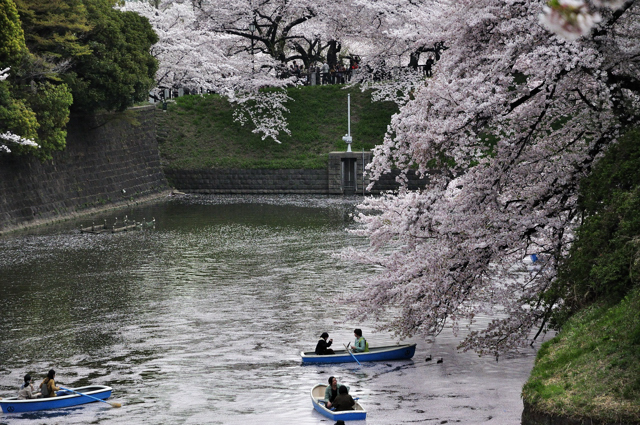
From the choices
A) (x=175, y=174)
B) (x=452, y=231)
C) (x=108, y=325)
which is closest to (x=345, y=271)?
(x=108, y=325)

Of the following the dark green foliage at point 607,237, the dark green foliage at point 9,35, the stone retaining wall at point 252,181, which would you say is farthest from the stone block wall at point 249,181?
the dark green foliage at point 607,237

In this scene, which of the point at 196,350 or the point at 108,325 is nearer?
the point at 196,350

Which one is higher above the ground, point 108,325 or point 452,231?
point 452,231

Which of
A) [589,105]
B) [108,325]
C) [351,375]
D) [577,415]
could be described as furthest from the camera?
[108,325]

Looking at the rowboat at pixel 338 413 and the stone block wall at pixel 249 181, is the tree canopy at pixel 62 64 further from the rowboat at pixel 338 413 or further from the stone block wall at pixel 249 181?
the rowboat at pixel 338 413

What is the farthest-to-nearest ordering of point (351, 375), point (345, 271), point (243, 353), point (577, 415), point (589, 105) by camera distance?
1. point (345, 271)
2. point (243, 353)
3. point (351, 375)
4. point (589, 105)
5. point (577, 415)

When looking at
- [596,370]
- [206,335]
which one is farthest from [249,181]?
[596,370]

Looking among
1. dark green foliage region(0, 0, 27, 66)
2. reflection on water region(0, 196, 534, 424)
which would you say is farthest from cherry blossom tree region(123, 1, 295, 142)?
reflection on water region(0, 196, 534, 424)

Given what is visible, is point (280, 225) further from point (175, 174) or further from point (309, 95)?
point (309, 95)

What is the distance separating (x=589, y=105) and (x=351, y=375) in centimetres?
693

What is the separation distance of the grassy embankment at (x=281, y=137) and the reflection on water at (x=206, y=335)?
50.0ft

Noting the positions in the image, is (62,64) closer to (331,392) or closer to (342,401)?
(331,392)

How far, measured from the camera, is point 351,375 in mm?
16891

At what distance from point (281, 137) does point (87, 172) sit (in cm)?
1309
